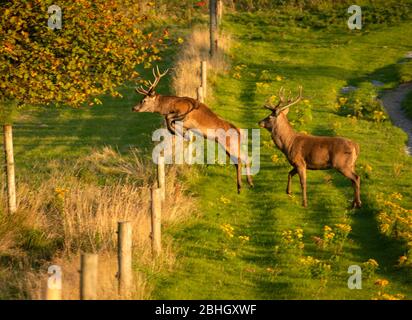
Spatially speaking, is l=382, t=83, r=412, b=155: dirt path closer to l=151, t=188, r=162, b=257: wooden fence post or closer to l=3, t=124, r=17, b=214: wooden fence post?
l=151, t=188, r=162, b=257: wooden fence post

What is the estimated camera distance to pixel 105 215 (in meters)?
16.1

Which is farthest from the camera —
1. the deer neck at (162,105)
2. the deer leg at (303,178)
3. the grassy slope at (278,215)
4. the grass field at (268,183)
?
the deer neck at (162,105)

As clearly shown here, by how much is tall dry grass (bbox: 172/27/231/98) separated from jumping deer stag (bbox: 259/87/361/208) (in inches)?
392

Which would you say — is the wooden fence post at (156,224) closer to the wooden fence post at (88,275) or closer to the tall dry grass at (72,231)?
the tall dry grass at (72,231)

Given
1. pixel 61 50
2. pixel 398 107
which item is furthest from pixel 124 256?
pixel 398 107

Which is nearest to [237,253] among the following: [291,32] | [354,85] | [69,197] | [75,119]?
[69,197]

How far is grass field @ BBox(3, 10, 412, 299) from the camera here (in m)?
14.7

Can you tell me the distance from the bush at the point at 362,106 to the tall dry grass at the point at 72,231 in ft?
36.3

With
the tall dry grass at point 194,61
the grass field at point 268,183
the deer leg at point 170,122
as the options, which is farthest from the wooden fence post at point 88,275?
the tall dry grass at point 194,61

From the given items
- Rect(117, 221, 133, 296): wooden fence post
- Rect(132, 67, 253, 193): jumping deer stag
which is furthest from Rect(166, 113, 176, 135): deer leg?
Rect(117, 221, 133, 296): wooden fence post

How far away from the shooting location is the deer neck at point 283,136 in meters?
18.7

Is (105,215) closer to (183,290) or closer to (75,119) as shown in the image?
(183,290)

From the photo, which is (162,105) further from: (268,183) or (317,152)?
(268,183)
